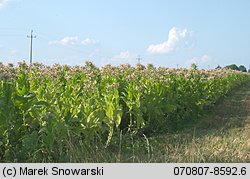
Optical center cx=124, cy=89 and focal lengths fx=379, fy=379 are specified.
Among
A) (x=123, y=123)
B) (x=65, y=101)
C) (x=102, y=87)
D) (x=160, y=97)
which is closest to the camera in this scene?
(x=65, y=101)

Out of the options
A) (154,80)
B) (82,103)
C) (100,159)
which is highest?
(154,80)

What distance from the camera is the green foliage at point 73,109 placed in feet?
15.7

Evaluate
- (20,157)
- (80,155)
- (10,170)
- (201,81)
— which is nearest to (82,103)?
(80,155)

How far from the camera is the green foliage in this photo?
478 centimetres

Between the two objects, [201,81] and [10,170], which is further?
[201,81]

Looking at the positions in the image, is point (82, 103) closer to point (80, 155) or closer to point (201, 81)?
point (80, 155)

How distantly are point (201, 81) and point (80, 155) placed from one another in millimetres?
7064

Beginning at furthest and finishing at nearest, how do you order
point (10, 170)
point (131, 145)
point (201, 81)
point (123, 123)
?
point (201, 81)
point (123, 123)
point (131, 145)
point (10, 170)

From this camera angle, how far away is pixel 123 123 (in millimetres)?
7328

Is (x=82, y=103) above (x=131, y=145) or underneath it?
above

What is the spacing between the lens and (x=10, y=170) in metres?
3.96

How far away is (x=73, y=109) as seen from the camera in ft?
18.3

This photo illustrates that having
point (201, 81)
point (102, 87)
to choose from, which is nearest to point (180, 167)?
point (102, 87)

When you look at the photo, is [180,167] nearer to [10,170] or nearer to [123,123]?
[10,170]
